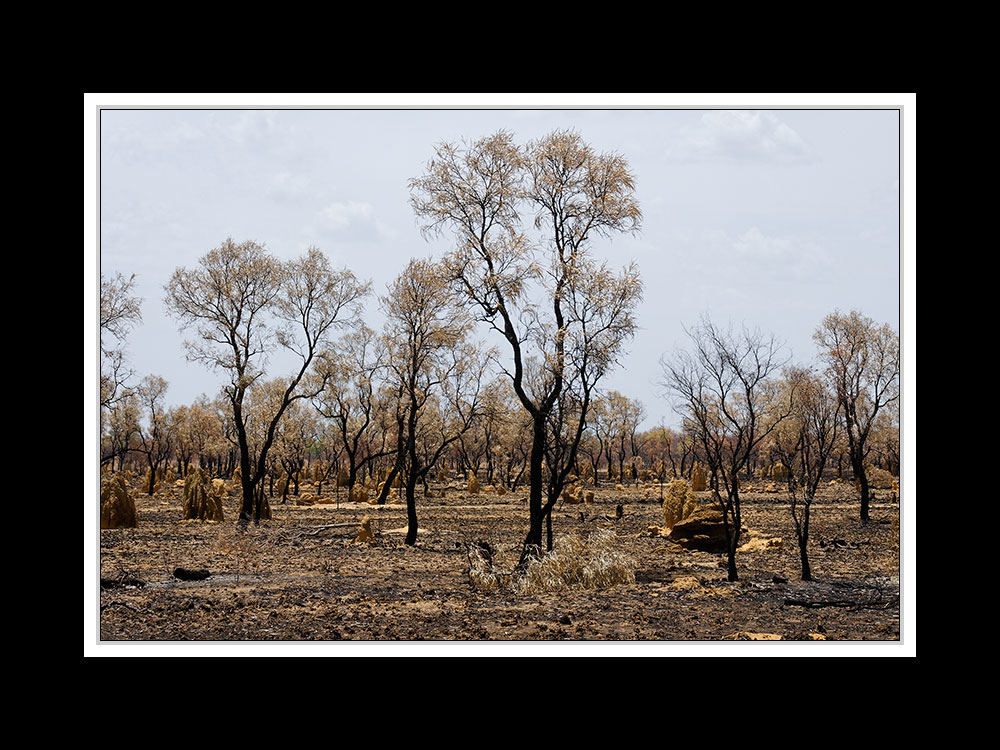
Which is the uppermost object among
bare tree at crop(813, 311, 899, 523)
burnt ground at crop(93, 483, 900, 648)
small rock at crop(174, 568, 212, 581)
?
bare tree at crop(813, 311, 899, 523)

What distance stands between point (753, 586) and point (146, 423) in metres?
16.2

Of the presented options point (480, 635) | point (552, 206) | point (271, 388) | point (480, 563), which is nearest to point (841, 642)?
point (480, 635)

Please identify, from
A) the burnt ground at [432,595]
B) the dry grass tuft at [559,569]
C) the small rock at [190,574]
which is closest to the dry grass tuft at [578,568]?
the dry grass tuft at [559,569]

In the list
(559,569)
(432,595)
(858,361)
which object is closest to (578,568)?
(559,569)

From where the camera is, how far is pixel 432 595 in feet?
33.1

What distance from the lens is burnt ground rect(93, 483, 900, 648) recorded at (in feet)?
28.7

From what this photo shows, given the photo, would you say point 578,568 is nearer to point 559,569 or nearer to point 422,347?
point 559,569

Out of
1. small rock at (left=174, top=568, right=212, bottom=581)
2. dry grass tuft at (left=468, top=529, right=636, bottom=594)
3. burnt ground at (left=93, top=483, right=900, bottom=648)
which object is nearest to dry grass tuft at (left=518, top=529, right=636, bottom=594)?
dry grass tuft at (left=468, top=529, right=636, bottom=594)

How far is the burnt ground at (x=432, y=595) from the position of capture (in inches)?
345

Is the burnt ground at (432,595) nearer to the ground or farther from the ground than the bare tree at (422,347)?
nearer to the ground

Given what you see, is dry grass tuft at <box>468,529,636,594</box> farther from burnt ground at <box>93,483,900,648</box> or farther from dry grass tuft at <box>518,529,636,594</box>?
burnt ground at <box>93,483,900,648</box>

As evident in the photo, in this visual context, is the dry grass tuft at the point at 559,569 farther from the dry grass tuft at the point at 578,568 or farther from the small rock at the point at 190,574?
the small rock at the point at 190,574
